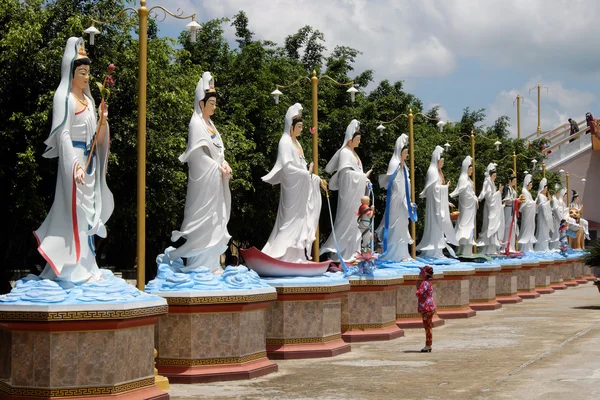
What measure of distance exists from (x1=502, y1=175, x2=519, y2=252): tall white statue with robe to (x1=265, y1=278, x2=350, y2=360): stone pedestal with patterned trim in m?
18.4

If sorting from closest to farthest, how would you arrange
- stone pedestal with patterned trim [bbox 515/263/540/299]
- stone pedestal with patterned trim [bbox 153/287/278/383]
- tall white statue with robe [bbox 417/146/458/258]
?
stone pedestal with patterned trim [bbox 153/287/278/383]
tall white statue with robe [bbox 417/146/458/258]
stone pedestal with patterned trim [bbox 515/263/540/299]

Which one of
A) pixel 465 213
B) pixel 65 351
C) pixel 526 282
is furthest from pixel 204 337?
pixel 526 282

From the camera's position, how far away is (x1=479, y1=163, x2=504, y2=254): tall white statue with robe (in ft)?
101

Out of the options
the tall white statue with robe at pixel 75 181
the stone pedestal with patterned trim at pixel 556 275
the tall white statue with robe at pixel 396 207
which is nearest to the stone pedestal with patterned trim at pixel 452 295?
the tall white statue with robe at pixel 396 207

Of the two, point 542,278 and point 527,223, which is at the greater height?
point 527,223

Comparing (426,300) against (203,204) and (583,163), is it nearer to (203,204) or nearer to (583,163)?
(203,204)

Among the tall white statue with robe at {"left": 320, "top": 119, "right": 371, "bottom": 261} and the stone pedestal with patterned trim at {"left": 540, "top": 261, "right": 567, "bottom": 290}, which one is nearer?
the tall white statue with robe at {"left": 320, "top": 119, "right": 371, "bottom": 261}

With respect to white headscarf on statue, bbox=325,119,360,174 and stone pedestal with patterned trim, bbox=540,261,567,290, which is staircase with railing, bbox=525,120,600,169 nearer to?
stone pedestal with patterned trim, bbox=540,261,567,290

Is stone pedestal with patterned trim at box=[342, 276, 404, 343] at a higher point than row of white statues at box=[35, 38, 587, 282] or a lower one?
lower

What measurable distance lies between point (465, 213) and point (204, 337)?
16426mm

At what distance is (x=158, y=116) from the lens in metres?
23.3

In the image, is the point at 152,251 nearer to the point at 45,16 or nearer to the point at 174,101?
the point at 174,101

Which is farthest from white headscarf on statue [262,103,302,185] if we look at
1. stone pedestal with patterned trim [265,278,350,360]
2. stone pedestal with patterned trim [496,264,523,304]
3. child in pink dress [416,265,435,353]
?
stone pedestal with patterned trim [496,264,523,304]

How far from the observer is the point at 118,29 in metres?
23.3
